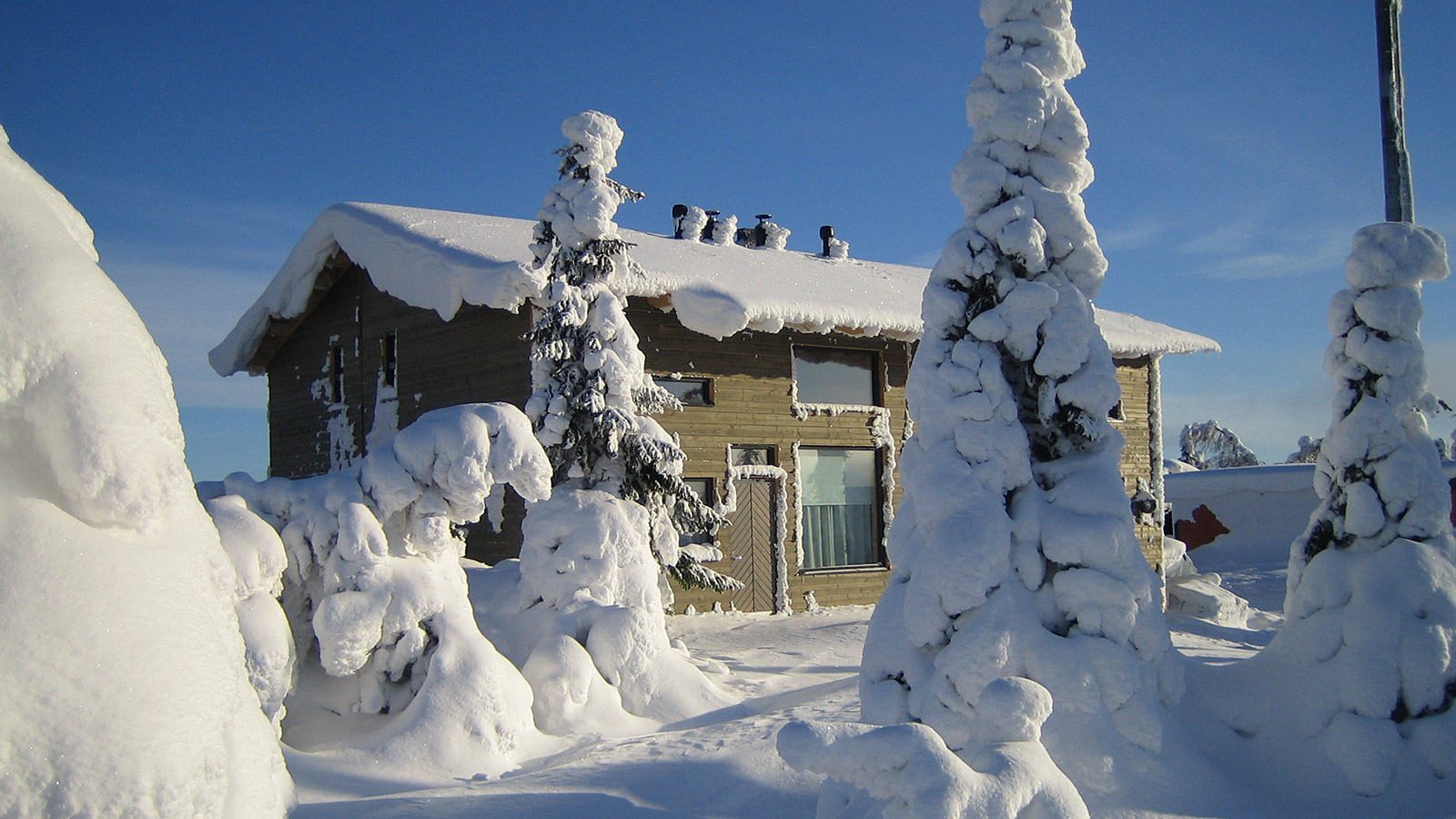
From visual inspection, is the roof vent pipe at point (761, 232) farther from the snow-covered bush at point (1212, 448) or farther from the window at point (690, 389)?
the snow-covered bush at point (1212, 448)

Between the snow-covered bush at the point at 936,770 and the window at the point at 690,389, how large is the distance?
11272 millimetres

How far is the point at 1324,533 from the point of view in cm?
743

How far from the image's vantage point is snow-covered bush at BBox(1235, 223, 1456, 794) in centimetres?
642

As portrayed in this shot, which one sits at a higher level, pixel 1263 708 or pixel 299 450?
pixel 299 450

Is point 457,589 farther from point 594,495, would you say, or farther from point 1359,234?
point 1359,234

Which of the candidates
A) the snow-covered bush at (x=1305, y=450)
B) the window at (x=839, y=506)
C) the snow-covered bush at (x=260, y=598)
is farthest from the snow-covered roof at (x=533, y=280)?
the snow-covered bush at (x=1305, y=450)

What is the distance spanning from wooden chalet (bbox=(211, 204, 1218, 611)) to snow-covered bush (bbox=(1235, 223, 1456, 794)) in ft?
26.8

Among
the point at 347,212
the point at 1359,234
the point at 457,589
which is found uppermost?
the point at 347,212

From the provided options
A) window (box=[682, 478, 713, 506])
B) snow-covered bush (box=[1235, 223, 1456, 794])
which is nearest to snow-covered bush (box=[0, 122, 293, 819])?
snow-covered bush (box=[1235, 223, 1456, 794])

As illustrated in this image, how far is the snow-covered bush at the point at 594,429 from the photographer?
10.1 metres

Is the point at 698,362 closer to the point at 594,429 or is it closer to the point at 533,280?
the point at 533,280

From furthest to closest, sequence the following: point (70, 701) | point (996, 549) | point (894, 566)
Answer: point (894, 566) < point (996, 549) < point (70, 701)

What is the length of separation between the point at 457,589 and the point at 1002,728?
5.35 m

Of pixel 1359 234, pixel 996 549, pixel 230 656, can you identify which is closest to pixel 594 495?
pixel 996 549
